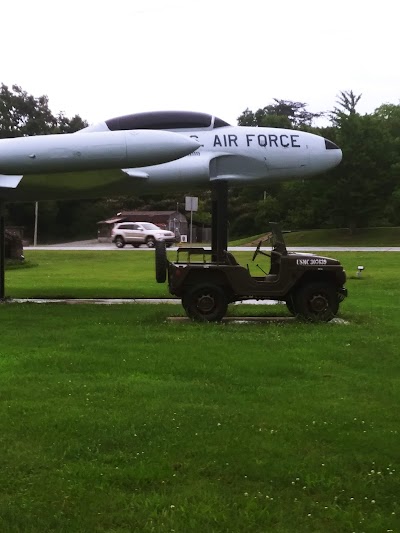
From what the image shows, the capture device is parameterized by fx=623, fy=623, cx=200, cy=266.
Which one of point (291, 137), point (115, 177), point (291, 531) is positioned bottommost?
point (291, 531)

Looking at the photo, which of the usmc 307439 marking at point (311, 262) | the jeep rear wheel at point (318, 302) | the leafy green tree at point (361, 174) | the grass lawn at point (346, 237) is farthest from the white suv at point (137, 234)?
the usmc 307439 marking at point (311, 262)

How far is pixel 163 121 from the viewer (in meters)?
11.0

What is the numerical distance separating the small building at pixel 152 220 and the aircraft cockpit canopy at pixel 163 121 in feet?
131

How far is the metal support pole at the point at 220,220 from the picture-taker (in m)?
11.1

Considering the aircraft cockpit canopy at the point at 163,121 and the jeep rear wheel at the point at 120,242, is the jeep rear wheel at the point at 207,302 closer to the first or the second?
the aircraft cockpit canopy at the point at 163,121

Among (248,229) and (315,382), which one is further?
(248,229)

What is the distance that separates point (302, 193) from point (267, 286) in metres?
34.6

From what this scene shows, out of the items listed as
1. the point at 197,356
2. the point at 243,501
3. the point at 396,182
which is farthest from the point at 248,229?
the point at 243,501

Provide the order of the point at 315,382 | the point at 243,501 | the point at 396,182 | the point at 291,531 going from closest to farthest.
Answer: the point at 291,531 < the point at 243,501 < the point at 315,382 < the point at 396,182

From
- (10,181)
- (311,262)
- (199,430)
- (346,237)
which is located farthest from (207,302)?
(346,237)

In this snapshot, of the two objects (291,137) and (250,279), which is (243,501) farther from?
(291,137)

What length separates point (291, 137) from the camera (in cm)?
1145

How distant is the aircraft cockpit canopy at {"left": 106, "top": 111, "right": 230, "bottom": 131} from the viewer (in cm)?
1094

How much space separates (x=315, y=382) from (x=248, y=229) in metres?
50.4
